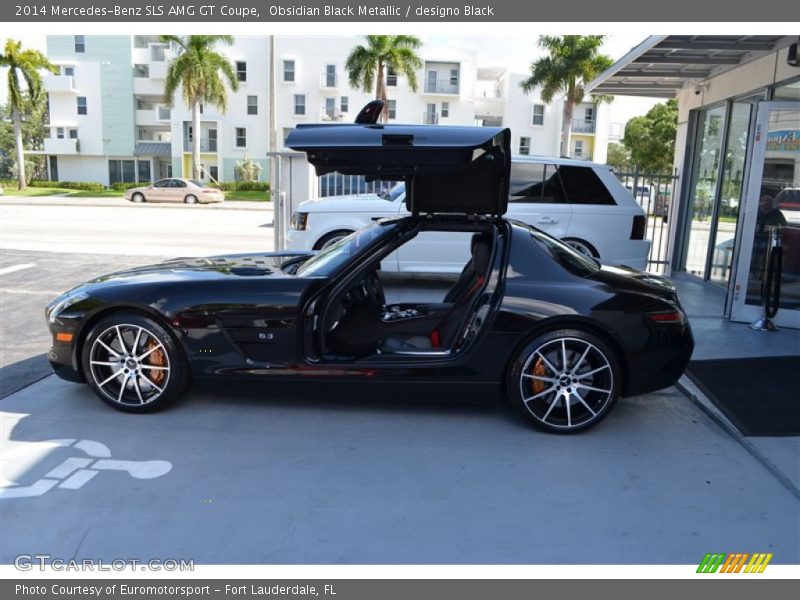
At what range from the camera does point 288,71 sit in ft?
160

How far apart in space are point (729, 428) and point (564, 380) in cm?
123

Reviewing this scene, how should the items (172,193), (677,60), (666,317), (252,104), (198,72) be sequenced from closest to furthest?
(666,317) → (677,60) → (172,193) → (198,72) → (252,104)

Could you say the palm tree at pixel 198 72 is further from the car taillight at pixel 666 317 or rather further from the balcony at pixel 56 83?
the car taillight at pixel 666 317

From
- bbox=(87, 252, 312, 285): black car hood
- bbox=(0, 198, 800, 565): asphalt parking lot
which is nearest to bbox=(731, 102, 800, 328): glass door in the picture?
bbox=(0, 198, 800, 565): asphalt parking lot

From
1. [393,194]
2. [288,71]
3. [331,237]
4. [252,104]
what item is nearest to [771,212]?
[393,194]

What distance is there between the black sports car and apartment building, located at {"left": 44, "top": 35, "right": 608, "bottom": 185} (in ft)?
147

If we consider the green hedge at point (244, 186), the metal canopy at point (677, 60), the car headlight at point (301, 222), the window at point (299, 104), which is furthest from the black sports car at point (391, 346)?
the window at point (299, 104)

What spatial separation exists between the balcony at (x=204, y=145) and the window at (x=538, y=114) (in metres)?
23.9

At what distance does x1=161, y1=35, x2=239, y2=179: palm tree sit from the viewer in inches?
1572

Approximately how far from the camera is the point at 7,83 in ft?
142

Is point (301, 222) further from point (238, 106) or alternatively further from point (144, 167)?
point (144, 167)

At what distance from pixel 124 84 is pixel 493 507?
2163 inches

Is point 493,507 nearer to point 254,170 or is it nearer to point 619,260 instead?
point 619,260

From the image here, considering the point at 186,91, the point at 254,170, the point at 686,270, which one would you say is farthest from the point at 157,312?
the point at 254,170
